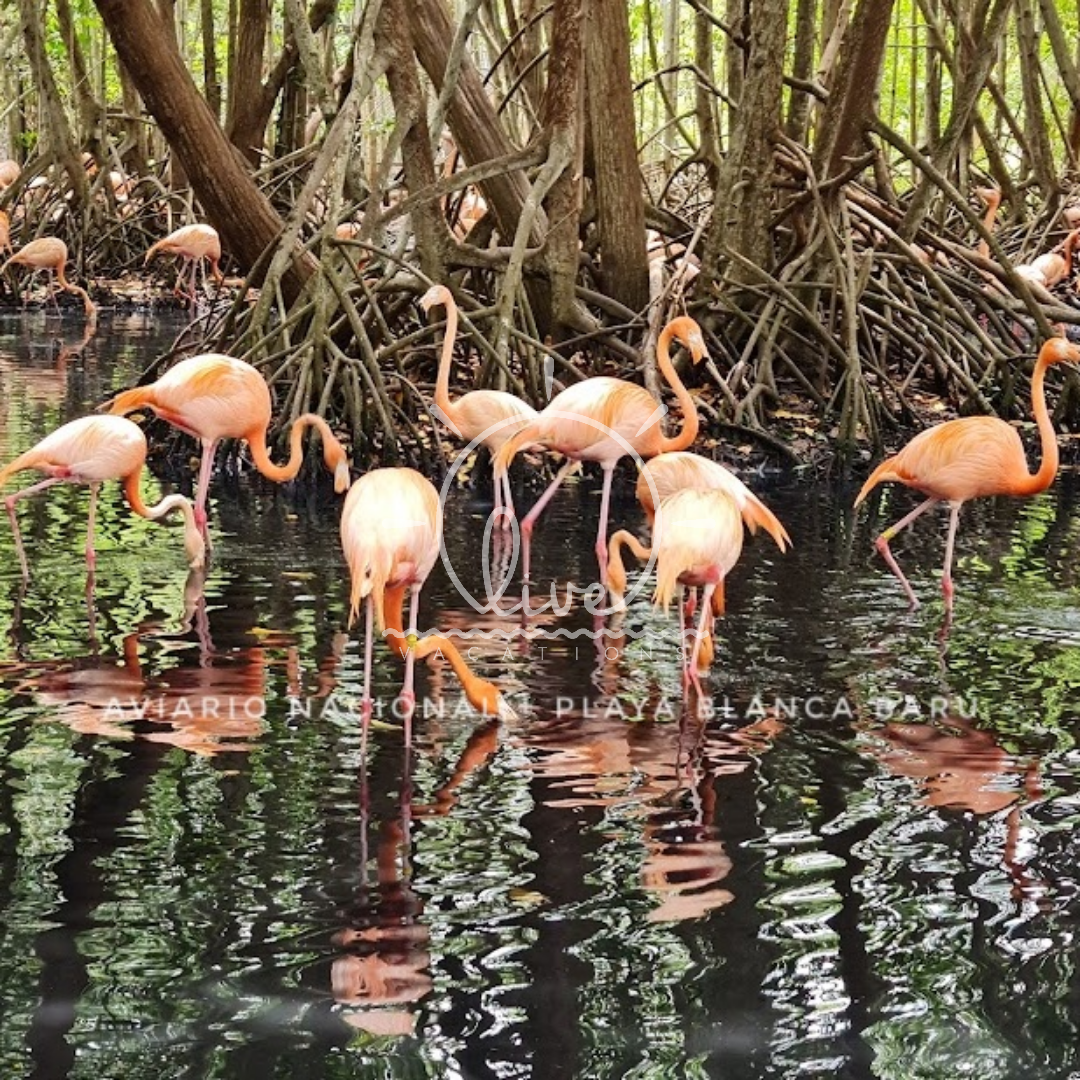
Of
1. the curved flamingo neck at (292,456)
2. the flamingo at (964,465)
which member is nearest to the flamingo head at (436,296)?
the curved flamingo neck at (292,456)

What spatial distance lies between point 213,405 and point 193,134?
9.67ft

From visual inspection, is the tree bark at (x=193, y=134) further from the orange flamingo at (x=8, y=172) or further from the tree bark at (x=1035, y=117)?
the orange flamingo at (x=8, y=172)

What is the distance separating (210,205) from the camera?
10320 mm

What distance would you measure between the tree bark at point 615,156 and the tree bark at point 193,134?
69.9 inches

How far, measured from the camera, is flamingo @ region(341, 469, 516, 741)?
193 inches

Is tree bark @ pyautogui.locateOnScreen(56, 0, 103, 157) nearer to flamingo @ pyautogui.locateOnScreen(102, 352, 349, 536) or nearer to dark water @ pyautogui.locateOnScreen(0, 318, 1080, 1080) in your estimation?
flamingo @ pyautogui.locateOnScreen(102, 352, 349, 536)

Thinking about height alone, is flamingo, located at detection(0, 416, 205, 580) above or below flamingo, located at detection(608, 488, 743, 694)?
above

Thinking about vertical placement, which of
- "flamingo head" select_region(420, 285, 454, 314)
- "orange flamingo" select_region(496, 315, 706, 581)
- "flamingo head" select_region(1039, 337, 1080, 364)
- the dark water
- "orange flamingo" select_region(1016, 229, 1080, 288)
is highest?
"orange flamingo" select_region(1016, 229, 1080, 288)

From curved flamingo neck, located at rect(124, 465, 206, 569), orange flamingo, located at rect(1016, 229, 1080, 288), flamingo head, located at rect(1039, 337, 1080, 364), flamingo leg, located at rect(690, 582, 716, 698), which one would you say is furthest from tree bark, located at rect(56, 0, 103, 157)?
flamingo leg, located at rect(690, 582, 716, 698)

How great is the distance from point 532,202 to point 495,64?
9.41 feet

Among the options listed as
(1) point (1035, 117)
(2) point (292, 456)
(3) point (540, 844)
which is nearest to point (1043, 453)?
(2) point (292, 456)

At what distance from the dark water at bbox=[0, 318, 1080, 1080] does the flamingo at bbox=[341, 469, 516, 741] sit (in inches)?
6.6

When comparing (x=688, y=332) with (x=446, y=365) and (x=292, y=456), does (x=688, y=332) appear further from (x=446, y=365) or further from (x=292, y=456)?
(x=292, y=456)

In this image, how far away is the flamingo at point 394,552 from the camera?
491cm
